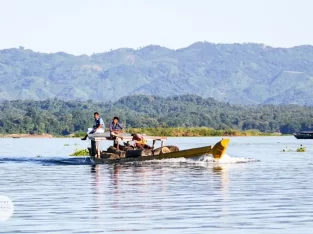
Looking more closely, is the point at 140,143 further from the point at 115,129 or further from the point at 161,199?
the point at 161,199

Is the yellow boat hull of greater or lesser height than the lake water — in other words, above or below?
above

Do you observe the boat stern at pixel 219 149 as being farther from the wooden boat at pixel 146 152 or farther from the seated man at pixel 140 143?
the seated man at pixel 140 143

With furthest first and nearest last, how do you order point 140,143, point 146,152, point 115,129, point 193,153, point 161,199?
point 140,143 < point 193,153 < point 115,129 < point 146,152 < point 161,199

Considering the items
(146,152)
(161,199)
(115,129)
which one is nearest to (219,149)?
(146,152)

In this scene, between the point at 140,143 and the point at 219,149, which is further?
the point at 140,143

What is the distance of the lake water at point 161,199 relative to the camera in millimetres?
24578

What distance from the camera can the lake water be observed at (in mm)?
24578

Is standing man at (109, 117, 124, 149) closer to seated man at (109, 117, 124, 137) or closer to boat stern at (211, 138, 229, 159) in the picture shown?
seated man at (109, 117, 124, 137)

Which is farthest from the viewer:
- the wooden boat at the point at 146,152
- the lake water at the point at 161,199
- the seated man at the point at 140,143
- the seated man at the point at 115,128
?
the seated man at the point at 140,143

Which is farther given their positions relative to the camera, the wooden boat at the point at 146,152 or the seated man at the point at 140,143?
the seated man at the point at 140,143

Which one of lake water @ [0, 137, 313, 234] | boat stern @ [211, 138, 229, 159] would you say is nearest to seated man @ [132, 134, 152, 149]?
lake water @ [0, 137, 313, 234]

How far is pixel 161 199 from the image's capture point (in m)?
31.0

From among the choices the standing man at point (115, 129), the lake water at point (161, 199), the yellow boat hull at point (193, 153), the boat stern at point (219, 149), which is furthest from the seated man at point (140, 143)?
the boat stern at point (219, 149)

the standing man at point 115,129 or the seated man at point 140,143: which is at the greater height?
the standing man at point 115,129
